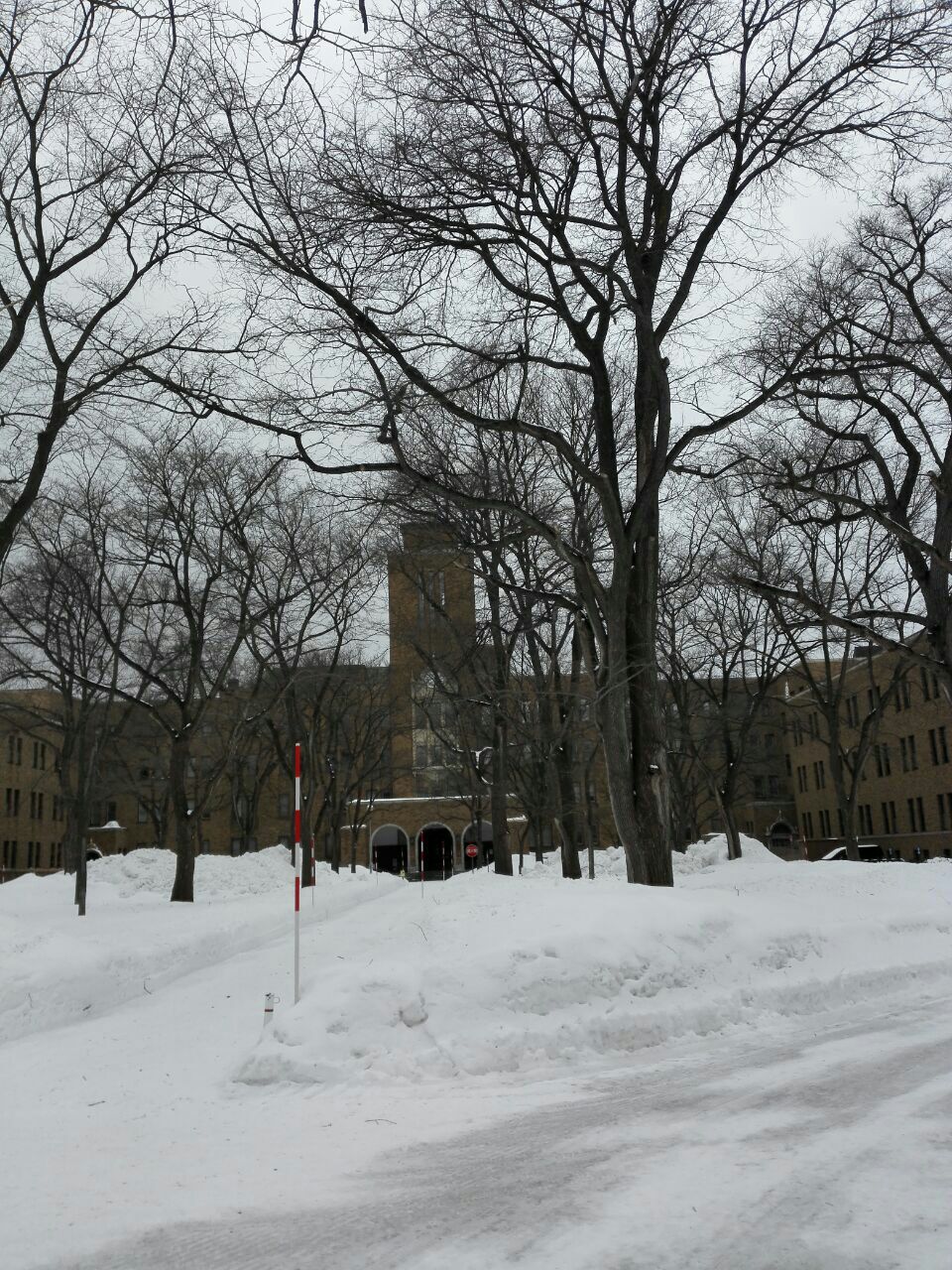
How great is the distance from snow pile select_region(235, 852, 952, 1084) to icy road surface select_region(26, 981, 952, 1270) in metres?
0.54

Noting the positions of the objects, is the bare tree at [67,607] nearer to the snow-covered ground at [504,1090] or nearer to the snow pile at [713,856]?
the snow-covered ground at [504,1090]

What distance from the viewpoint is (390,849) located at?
80250 mm

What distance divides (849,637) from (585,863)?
1687 centimetres

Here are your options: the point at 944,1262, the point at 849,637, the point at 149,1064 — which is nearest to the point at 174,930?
the point at 149,1064

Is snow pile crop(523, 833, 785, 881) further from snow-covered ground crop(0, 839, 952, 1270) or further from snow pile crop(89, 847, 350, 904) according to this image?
snow-covered ground crop(0, 839, 952, 1270)

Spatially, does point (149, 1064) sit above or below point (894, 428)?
below

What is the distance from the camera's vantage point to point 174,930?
18438mm

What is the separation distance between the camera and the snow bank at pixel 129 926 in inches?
496

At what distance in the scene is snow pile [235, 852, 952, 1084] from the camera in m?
8.11

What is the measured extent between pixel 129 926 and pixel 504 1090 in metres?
13.7

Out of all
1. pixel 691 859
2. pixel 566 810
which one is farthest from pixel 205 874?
pixel 691 859

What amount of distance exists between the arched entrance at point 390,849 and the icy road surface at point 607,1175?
72.5 meters

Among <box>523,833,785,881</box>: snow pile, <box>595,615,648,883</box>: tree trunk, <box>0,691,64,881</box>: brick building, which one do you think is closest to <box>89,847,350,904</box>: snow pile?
<box>523,833,785,881</box>: snow pile

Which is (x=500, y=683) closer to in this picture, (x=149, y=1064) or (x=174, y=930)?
(x=174, y=930)
